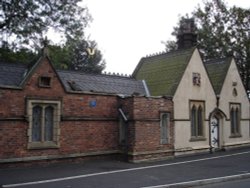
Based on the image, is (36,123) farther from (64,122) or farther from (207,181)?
(207,181)

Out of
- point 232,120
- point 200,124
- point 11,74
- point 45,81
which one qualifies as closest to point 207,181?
point 45,81

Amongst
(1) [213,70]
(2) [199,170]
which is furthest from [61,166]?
(1) [213,70]

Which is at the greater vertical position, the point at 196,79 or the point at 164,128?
the point at 196,79

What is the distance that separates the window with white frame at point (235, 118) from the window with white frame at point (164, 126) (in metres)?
7.84

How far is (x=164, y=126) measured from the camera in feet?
65.5

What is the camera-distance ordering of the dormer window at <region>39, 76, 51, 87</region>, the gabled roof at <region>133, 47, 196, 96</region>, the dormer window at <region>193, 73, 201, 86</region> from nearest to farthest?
the dormer window at <region>39, 76, 51, 87</region> → the gabled roof at <region>133, 47, 196, 96</region> → the dormer window at <region>193, 73, 201, 86</region>

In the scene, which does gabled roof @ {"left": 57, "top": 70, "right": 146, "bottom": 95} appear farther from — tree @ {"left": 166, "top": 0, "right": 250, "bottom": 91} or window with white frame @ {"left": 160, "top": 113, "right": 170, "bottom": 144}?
tree @ {"left": 166, "top": 0, "right": 250, "bottom": 91}

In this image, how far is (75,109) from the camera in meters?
17.2

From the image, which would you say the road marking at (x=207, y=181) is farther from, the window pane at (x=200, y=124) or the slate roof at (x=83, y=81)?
the window pane at (x=200, y=124)

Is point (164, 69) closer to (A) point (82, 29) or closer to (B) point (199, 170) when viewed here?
(A) point (82, 29)

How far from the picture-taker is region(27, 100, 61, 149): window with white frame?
15.8 meters

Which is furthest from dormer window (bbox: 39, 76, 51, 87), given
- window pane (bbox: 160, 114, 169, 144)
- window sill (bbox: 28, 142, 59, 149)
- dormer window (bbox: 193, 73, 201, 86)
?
dormer window (bbox: 193, 73, 201, 86)

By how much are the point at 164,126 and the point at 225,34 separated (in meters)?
18.3

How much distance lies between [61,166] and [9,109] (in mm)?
3371
